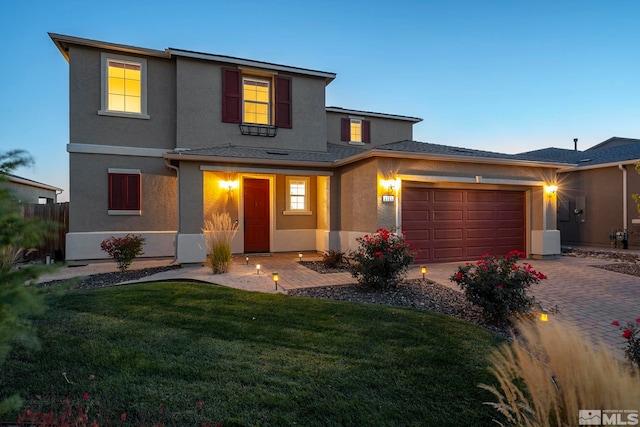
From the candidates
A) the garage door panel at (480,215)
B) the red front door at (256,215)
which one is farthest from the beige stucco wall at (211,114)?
the garage door panel at (480,215)

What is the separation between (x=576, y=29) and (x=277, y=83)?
9.63 meters

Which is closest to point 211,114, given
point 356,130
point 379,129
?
point 356,130

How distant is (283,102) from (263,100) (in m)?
0.73

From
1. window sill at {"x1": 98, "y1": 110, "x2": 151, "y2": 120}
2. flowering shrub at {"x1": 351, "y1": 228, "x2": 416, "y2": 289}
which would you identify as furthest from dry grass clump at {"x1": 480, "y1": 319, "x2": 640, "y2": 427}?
window sill at {"x1": 98, "y1": 110, "x2": 151, "y2": 120}

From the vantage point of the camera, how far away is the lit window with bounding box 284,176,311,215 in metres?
11.6

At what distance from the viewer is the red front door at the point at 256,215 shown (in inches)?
442

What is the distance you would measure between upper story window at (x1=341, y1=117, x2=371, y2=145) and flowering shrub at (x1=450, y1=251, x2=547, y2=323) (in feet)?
33.7

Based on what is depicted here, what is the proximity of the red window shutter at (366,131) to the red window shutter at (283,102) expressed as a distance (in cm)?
437

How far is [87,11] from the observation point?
912 centimetres

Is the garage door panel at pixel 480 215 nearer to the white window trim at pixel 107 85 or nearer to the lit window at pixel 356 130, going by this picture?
the lit window at pixel 356 130

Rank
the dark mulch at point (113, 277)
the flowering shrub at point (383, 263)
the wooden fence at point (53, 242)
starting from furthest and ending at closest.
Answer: the wooden fence at point (53, 242)
the dark mulch at point (113, 277)
the flowering shrub at point (383, 263)

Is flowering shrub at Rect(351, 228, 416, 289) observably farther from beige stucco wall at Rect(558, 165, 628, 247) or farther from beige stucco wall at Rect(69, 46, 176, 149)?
→ beige stucco wall at Rect(558, 165, 628, 247)

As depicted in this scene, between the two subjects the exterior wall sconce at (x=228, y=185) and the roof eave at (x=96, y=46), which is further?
the exterior wall sconce at (x=228, y=185)

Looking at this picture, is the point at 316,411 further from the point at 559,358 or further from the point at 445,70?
the point at 445,70
